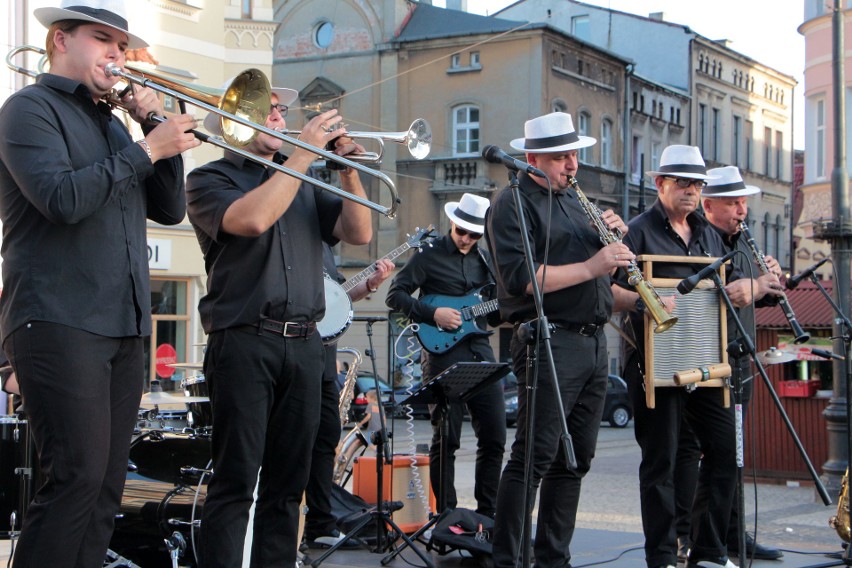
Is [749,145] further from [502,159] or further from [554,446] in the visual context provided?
[502,159]

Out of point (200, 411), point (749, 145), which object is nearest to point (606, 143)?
point (749, 145)

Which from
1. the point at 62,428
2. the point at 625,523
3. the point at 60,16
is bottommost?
the point at 625,523

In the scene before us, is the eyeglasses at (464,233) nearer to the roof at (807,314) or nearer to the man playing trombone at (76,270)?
the man playing trombone at (76,270)

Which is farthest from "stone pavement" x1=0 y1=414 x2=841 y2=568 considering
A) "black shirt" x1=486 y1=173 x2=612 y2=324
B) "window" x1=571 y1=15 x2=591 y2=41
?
"window" x1=571 y1=15 x2=591 y2=41

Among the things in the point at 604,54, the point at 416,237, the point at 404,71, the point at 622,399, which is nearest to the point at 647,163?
the point at 604,54

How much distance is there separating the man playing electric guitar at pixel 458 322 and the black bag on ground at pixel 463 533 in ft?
2.20

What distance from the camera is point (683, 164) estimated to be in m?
6.55

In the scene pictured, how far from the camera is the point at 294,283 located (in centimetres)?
472

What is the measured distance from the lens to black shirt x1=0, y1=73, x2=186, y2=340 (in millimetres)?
3775

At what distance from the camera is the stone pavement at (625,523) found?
668 centimetres

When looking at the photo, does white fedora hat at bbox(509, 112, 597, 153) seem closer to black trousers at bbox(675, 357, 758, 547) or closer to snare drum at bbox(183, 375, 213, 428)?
black trousers at bbox(675, 357, 758, 547)

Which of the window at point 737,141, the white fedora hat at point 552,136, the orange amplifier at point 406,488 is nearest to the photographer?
the white fedora hat at point 552,136

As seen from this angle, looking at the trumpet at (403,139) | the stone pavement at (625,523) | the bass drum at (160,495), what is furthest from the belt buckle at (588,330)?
the bass drum at (160,495)

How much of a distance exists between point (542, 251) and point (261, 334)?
1746mm
